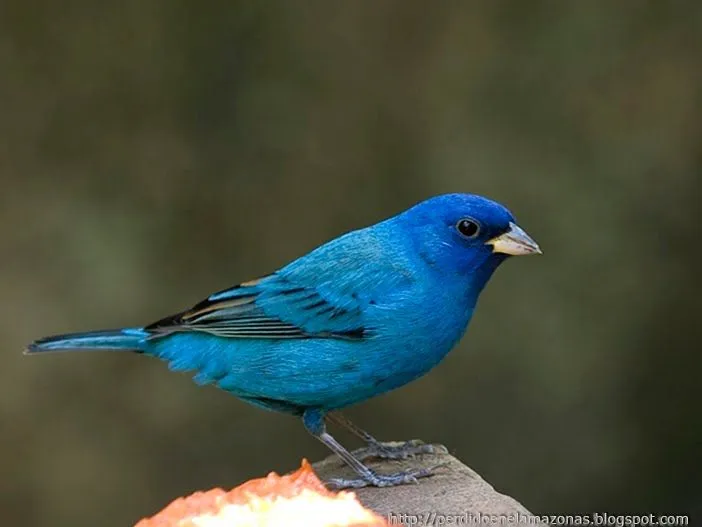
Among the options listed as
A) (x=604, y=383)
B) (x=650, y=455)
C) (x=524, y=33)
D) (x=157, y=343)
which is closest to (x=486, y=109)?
(x=524, y=33)

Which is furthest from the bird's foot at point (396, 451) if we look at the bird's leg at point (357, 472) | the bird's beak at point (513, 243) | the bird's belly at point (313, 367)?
the bird's beak at point (513, 243)

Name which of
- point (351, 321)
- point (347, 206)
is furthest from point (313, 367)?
point (347, 206)

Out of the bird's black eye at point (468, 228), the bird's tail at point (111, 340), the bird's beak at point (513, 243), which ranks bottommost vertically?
the bird's beak at point (513, 243)

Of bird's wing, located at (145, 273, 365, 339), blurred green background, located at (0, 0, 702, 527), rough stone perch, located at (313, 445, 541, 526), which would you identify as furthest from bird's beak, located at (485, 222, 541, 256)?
blurred green background, located at (0, 0, 702, 527)

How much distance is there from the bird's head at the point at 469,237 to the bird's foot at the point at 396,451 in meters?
0.53

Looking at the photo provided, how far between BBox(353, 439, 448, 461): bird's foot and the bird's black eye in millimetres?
677

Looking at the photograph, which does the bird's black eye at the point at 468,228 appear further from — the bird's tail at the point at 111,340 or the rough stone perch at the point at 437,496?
the bird's tail at the point at 111,340

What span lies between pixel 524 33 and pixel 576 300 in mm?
1391

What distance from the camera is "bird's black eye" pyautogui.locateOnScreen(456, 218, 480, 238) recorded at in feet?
9.41

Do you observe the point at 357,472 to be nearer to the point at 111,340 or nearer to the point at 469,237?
the point at 469,237

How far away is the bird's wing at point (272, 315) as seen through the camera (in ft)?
9.53

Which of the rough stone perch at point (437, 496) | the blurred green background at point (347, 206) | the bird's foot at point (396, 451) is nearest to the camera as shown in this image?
the rough stone perch at point (437, 496)

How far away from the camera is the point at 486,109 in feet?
17.1

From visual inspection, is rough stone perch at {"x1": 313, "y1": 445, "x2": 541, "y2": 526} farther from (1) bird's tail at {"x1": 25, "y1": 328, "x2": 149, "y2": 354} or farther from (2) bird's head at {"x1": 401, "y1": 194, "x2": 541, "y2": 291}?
(1) bird's tail at {"x1": 25, "y1": 328, "x2": 149, "y2": 354}
